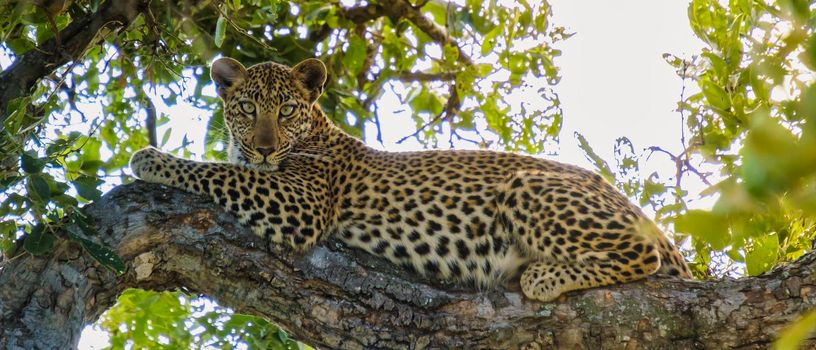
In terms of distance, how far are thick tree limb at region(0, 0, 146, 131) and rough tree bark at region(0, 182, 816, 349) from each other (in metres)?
0.95

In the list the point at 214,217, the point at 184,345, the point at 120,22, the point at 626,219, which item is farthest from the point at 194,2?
the point at 626,219

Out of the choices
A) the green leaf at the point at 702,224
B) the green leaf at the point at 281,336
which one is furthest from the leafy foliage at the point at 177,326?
the green leaf at the point at 702,224

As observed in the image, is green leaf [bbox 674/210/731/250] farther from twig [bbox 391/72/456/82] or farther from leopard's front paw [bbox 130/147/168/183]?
twig [bbox 391/72/456/82]

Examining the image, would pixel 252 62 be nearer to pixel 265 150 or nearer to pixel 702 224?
pixel 265 150

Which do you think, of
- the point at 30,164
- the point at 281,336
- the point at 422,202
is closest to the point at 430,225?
the point at 422,202

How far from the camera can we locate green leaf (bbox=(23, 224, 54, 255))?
449 centimetres

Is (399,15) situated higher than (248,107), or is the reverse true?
(399,15)

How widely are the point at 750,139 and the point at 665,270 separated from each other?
4.84m

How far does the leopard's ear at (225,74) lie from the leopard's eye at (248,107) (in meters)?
0.23

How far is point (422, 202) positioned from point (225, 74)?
2.02 metres

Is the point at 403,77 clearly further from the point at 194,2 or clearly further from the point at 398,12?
the point at 194,2

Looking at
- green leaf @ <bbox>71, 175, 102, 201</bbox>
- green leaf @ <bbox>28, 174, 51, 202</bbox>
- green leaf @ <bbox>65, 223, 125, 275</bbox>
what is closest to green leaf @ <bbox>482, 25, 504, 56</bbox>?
green leaf @ <bbox>71, 175, 102, 201</bbox>

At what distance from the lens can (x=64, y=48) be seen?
18.6 feet

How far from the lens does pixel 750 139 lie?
36.5 inches
